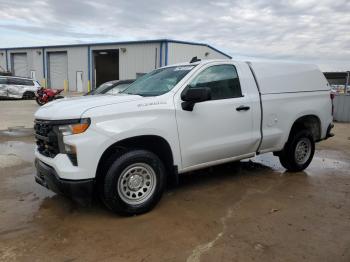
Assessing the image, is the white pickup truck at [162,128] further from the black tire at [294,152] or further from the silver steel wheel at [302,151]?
the silver steel wheel at [302,151]

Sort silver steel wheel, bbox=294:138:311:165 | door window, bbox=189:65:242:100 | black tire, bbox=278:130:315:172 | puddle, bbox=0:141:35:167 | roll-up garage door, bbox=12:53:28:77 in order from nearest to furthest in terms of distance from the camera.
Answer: door window, bbox=189:65:242:100
black tire, bbox=278:130:315:172
silver steel wheel, bbox=294:138:311:165
puddle, bbox=0:141:35:167
roll-up garage door, bbox=12:53:28:77

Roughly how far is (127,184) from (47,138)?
1083 mm

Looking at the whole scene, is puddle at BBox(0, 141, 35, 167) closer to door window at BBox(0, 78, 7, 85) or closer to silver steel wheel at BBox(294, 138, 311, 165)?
silver steel wheel at BBox(294, 138, 311, 165)

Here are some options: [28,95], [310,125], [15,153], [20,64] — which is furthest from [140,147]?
[20,64]

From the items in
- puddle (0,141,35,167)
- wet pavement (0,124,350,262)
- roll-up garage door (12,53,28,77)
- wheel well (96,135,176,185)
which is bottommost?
wet pavement (0,124,350,262)

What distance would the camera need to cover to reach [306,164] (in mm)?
6527

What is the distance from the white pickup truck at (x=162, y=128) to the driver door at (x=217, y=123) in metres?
0.01

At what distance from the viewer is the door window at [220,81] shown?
4.91 m

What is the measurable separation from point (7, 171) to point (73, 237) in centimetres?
311

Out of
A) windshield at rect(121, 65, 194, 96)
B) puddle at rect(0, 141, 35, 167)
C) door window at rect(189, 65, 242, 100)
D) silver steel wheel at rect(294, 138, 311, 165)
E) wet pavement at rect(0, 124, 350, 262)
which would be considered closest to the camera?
wet pavement at rect(0, 124, 350, 262)

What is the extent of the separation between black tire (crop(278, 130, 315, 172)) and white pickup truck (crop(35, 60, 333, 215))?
1.5 inches

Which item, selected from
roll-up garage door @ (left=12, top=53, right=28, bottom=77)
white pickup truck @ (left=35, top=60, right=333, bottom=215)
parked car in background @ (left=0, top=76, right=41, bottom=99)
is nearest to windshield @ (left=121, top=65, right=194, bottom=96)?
white pickup truck @ (left=35, top=60, right=333, bottom=215)

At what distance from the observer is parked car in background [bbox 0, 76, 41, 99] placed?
78.3 ft

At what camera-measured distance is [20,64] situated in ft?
Result: 134
